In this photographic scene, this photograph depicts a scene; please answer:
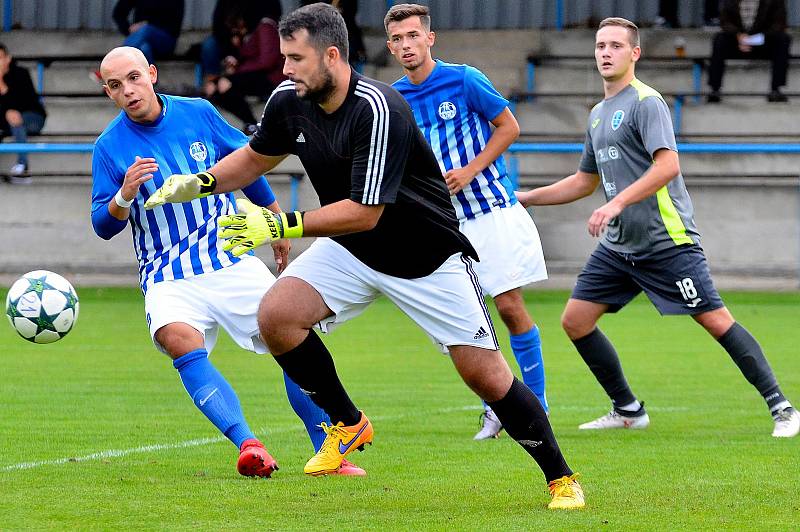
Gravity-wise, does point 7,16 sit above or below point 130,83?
below

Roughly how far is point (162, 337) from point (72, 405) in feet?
8.50

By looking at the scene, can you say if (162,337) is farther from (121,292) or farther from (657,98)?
(121,292)

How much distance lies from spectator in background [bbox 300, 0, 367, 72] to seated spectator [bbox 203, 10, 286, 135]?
37.6 inches

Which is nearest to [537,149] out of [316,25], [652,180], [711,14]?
[711,14]

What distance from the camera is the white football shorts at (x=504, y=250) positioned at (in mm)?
7633

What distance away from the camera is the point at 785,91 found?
21.1 m

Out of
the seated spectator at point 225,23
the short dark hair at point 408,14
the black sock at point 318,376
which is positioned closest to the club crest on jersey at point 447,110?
the short dark hair at point 408,14

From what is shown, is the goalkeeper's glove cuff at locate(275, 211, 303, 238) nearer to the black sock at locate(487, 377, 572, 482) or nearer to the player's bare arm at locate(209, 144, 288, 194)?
the player's bare arm at locate(209, 144, 288, 194)

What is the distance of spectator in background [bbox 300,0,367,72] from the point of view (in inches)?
797

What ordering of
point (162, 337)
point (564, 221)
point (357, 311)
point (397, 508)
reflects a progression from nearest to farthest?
point (397, 508) < point (357, 311) < point (162, 337) < point (564, 221)

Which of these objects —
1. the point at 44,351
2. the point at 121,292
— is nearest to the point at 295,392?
the point at 44,351

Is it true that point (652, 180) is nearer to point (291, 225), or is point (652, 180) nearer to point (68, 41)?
point (291, 225)

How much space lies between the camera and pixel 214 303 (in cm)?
645

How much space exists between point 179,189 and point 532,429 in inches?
64.7
